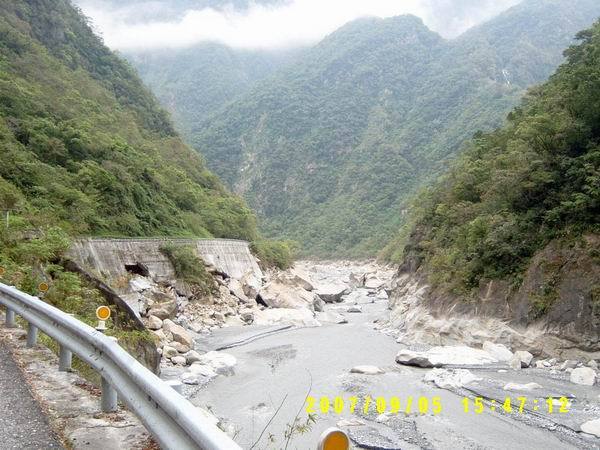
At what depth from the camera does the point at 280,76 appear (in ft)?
644

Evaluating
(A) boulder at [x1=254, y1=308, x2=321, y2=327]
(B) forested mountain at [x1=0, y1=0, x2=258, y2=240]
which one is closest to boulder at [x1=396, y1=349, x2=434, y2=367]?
(A) boulder at [x1=254, y1=308, x2=321, y2=327]

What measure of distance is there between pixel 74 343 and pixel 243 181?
14428cm

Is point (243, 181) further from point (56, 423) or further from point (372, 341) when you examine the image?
point (56, 423)

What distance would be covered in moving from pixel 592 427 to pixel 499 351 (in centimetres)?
739

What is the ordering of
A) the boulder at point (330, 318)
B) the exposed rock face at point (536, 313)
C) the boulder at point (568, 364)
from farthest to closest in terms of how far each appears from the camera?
the boulder at point (330, 318), the exposed rock face at point (536, 313), the boulder at point (568, 364)

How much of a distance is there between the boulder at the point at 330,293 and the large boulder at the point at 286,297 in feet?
18.9

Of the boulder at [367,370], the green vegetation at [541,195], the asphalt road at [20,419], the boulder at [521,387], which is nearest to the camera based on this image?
the asphalt road at [20,419]

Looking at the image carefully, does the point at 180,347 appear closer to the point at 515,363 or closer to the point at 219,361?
the point at 219,361

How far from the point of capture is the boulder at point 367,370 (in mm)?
16766

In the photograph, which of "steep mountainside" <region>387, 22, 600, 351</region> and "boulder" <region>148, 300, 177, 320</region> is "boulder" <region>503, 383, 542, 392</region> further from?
"boulder" <region>148, 300, 177, 320</region>

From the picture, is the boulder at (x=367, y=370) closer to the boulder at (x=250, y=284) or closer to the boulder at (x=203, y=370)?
the boulder at (x=203, y=370)

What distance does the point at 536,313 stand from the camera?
722 inches

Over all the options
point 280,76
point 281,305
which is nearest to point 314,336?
point 281,305

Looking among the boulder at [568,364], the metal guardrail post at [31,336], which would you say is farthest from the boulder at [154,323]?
the boulder at [568,364]
